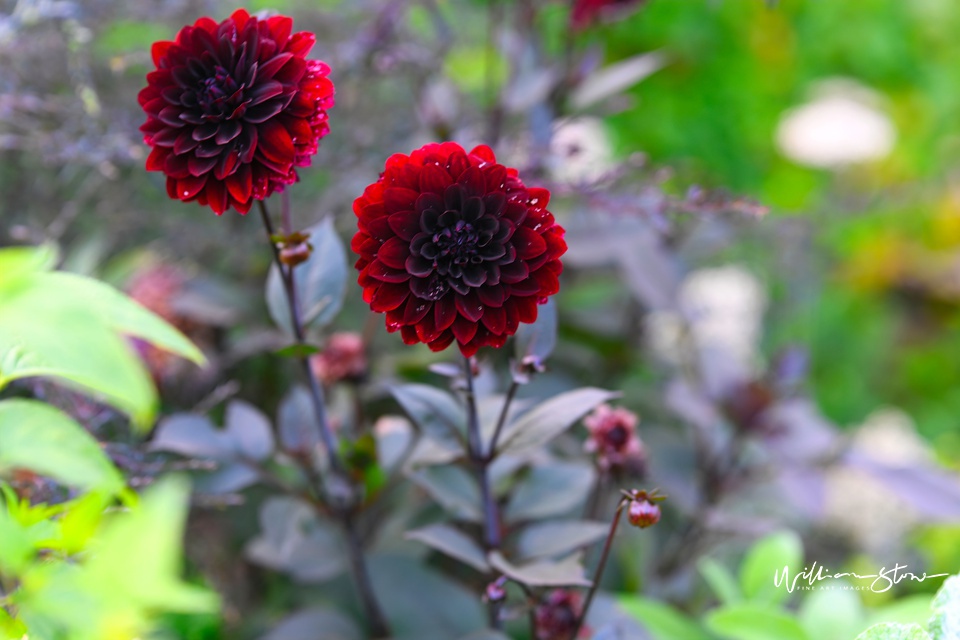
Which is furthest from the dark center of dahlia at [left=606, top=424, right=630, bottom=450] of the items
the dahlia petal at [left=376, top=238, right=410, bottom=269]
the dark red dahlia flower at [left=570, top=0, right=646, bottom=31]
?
the dark red dahlia flower at [left=570, top=0, right=646, bottom=31]

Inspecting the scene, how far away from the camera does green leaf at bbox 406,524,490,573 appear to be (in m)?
0.41

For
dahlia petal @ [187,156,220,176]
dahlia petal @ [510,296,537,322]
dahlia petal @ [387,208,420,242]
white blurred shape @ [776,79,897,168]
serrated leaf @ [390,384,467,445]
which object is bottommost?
serrated leaf @ [390,384,467,445]

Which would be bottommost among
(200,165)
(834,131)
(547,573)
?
(547,573)

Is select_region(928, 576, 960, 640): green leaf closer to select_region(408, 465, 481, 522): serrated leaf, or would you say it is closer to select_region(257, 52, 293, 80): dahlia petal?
select_region(408, 465, 481, 522): serrated leaf

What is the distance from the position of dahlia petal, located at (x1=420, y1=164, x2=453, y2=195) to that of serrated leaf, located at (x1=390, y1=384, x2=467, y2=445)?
14cm

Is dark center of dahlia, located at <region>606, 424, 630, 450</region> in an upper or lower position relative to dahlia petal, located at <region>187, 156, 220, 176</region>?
lower

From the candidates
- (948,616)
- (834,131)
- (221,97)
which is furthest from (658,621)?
(834,131)

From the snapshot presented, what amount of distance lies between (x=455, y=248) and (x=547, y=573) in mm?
184

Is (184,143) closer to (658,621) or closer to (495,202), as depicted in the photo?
(495,202)

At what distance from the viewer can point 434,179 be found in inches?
12.0

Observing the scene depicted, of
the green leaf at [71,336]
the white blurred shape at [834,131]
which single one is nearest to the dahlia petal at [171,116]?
the green leaf at [71,336]

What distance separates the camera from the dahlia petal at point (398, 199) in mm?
304

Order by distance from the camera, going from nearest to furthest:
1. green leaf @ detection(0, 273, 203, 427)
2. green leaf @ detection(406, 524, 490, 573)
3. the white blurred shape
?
green leaf @ detection(0, 273, 203, 427), green leaf @ detection(406, 524, 490, 573), the white blurred shape

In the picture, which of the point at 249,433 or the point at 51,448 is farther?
the point at 249,433
